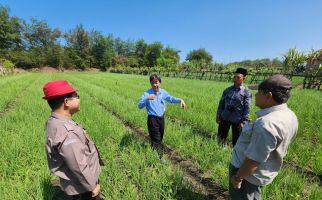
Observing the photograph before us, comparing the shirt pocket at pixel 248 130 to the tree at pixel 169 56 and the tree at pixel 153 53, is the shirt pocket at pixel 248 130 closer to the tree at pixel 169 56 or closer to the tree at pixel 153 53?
the tree at pixel 169 56

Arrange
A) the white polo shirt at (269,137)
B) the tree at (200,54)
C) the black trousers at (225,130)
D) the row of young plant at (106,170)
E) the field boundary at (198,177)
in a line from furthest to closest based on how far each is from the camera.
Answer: the tree at (200,54), the black trousers at (225,130), the field boundary at (198,177), the row of young plant at (106,170), the white polo shirt at (269,137)

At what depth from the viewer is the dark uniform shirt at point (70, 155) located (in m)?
1.69

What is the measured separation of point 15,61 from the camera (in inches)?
1799

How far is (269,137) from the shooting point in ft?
5.02

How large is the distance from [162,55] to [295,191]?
2489 inches

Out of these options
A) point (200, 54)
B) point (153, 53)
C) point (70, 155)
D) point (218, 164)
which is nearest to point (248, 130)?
point (70, 155)

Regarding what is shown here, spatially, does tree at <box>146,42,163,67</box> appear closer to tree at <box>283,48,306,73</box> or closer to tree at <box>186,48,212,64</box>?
tree at <box>186,48,212,64</box>

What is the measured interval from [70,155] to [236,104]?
109 inches

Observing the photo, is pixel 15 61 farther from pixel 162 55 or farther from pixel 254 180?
pixel 254 180

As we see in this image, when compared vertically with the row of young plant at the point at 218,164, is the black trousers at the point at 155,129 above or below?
above

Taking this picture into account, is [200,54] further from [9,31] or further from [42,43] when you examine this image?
[9,31]

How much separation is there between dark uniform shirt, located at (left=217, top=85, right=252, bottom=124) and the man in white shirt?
1976mm

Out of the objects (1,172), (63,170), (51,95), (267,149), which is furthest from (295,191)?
(1,172)

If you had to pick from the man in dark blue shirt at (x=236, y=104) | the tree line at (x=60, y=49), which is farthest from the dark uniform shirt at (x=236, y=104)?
the tree line at (x=60, y=49)
